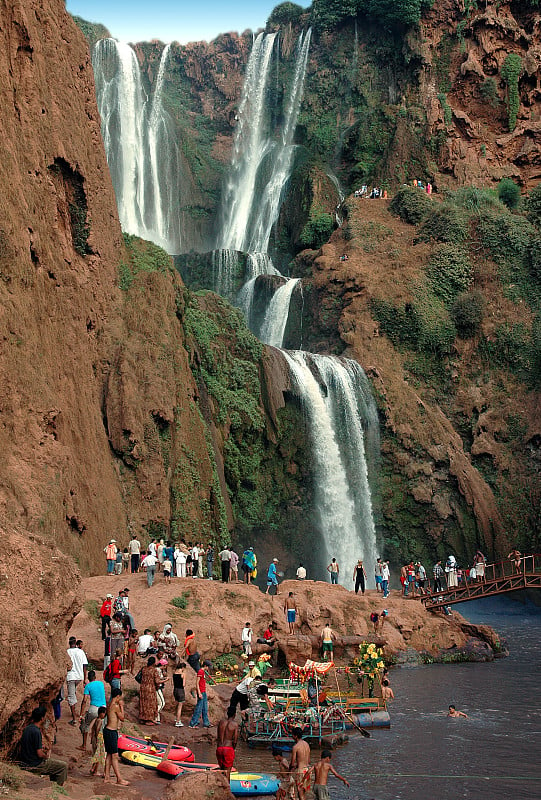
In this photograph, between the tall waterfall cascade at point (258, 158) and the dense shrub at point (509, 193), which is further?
the tall waterfall cascade at point (258, 158)

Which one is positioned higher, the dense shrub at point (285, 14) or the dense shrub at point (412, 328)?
the dense shrub at point (285, 14)

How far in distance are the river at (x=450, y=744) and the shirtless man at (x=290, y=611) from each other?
3.28m

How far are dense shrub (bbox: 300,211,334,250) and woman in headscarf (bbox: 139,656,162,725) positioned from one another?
40008 millimetres

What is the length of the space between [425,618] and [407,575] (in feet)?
14.5

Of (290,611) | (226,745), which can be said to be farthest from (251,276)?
(226,745)

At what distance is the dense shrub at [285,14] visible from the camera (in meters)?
70.8

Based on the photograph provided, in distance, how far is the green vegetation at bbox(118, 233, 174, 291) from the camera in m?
33.7

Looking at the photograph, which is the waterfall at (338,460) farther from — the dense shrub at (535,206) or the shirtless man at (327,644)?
the dense shrub at (535,206)

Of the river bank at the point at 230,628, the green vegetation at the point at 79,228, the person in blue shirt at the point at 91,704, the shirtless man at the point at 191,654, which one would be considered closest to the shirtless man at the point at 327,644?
the river bank at the point at 230,628

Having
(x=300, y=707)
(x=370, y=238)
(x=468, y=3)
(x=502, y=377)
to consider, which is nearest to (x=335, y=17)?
(x=468, y=3)

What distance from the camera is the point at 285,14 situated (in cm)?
7119

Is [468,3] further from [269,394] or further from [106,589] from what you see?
[106,589]

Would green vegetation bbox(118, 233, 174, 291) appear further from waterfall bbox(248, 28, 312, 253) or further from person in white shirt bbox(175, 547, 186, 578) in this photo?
waterfall bbox(248, 28, 312, 253)

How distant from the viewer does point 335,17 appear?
2569 inches
